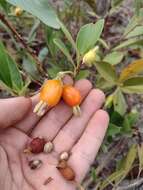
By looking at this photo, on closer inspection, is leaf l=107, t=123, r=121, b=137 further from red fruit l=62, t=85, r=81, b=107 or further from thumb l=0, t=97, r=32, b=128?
thumb l=0, t=97, r=32, b=128

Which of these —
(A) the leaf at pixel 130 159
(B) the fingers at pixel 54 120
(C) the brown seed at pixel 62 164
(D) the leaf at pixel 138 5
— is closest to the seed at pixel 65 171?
(C) the brown seed at pixel 62 164

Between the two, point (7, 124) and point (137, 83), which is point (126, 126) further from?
point (7, 124)

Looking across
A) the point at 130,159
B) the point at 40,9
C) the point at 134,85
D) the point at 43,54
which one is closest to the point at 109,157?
the point at 130,159

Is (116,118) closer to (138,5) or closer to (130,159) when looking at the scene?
(130,159)

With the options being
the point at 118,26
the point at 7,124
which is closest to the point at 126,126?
the point at 7,124

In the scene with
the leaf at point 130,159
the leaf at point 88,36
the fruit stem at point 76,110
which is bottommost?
the leaf at point 130,159

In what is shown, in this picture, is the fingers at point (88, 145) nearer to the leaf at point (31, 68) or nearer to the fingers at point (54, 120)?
the fingers at point (54, 120)
